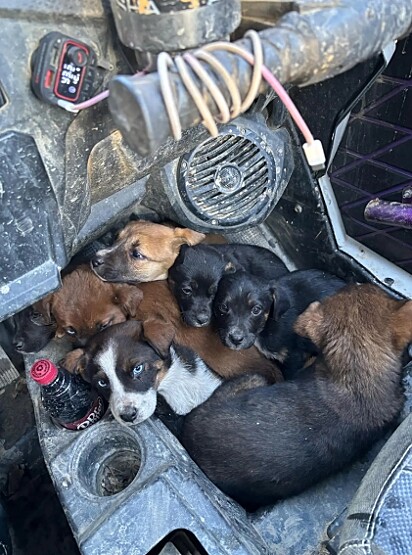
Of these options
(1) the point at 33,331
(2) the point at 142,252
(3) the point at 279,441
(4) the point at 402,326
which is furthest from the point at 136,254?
(4) the point at 402,326

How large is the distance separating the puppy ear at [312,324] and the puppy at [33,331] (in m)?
1.16

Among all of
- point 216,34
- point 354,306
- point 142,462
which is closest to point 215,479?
point 142,462

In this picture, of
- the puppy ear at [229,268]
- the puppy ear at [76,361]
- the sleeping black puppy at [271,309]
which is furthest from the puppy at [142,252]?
the puppy ear at [76,361]

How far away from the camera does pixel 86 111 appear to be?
1796 mm

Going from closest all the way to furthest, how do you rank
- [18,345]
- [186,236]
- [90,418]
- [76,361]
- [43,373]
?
[43,373]
[90,418]
[76,361]
[18,345]
[186,236]

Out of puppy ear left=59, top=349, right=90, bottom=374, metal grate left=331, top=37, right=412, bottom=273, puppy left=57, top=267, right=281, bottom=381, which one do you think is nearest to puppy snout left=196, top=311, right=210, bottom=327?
puppy left=57, top=267, right=281, bottom=381

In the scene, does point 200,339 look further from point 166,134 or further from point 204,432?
point 166,134

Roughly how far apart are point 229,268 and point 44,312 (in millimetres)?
953

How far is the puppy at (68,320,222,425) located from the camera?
8.79 feet

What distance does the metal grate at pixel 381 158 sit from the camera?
2.33 meters

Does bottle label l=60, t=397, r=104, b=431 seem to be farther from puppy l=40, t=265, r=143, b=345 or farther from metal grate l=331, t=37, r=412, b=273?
metal grate l=331, t=37, r=412, b=273

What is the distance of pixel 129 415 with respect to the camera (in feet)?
8.24

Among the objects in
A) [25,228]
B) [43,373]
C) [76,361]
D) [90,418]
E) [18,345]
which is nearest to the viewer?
[25,228]

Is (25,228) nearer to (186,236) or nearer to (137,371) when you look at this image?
(137,371)
